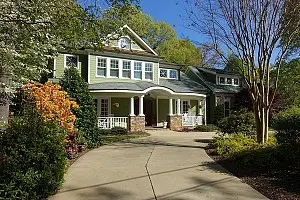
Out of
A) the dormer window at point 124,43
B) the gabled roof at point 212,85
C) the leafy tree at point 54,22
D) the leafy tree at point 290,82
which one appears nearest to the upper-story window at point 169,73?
the gabled roof at point 212,85

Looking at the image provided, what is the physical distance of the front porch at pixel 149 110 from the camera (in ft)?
70.8

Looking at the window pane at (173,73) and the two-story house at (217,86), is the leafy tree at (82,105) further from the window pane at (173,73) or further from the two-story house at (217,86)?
the two-story house at (217,86)

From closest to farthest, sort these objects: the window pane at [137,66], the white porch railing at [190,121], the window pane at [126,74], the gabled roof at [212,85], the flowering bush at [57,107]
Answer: the flowering bush at [57,107] → the window pane at [126,74] → the window pane at [137,66] → the white porch railing at [190,121] → the gabled roof at [212,85]

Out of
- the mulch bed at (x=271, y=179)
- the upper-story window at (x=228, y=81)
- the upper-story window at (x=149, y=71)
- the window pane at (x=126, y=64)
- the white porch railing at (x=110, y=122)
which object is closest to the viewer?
the mulch bed at (x=271, y=179)

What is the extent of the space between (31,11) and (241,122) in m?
10.1

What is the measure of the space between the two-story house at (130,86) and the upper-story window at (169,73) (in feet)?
0.27

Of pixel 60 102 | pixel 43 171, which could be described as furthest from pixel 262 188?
pixel 60 102

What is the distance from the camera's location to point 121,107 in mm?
24125

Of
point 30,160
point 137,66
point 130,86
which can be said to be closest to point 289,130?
point 30,160

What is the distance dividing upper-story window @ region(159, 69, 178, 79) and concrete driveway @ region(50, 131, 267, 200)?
726 inches

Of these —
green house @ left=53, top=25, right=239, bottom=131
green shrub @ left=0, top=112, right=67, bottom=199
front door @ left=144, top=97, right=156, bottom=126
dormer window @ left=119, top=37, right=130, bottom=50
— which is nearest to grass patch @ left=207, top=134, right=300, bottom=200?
green shrub @ left=0, top=112, right=67, bottom=199

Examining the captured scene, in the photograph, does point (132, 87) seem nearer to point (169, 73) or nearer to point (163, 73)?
point (163, 73)

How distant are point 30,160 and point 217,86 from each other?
89.7ft

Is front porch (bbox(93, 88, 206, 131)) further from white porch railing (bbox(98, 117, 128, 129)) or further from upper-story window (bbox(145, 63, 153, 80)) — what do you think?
upper-story window (bbox(145, 63, 153, 80))
